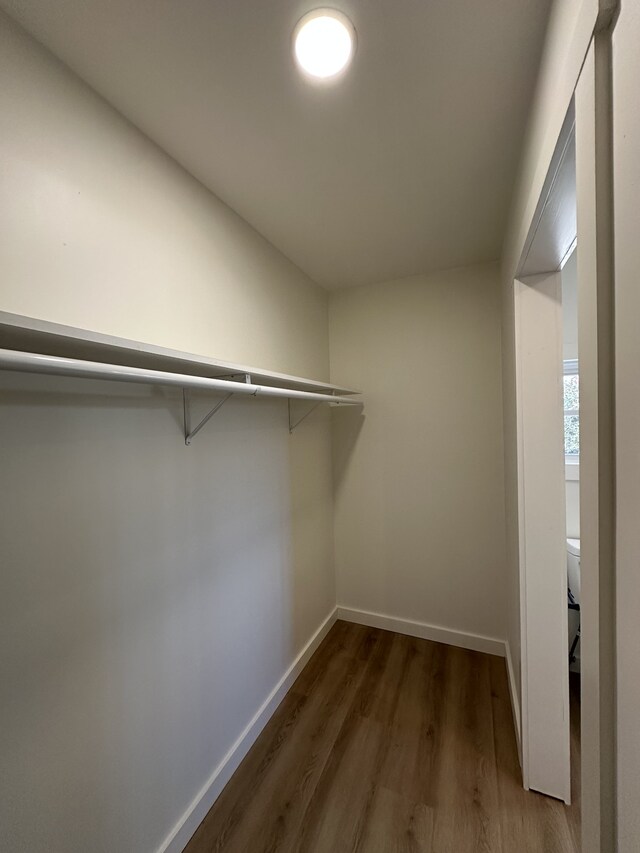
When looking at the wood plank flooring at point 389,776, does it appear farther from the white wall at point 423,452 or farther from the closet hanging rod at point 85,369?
the closet hanging rod at point 85,369

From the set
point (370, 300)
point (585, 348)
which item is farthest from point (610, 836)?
point (370, 300)

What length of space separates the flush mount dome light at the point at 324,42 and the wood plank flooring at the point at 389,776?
2505 millimetres

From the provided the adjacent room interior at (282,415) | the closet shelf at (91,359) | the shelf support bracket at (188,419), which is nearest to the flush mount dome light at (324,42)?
the adjacent room interior at (282,415)

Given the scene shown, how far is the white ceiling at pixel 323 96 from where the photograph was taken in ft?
2.73

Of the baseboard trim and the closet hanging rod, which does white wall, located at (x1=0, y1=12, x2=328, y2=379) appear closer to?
the closet hanging rod

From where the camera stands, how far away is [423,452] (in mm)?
2344

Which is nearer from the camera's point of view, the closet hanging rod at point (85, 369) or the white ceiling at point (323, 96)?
the closet hanging rod at point (85, 369)

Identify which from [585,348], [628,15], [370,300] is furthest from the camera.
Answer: [370,300]

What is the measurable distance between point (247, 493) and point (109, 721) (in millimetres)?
894

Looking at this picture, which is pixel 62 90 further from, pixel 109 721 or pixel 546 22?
pixel 109 721

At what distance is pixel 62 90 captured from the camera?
36.9 inches

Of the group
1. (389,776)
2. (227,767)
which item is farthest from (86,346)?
(389,776)

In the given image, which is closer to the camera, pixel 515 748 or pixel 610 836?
pixel 610 836

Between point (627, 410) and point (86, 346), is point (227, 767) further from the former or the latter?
point (627, 410)
